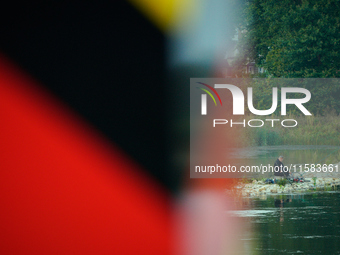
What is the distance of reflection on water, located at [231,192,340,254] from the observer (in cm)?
794

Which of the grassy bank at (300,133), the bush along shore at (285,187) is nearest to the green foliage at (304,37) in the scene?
the grassy bank at (300,133)

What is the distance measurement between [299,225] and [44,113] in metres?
5.92

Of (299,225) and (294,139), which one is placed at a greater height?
(294,139)

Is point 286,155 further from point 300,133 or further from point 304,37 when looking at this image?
point 304,37

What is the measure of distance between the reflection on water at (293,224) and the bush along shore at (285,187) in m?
0.96

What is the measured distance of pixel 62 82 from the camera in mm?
13047

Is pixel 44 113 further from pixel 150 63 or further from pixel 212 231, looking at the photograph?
pixel 212 231

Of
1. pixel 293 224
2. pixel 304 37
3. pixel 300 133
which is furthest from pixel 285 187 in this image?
pixel 304 37

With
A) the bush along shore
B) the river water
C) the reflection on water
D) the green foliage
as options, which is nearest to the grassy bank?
the river water

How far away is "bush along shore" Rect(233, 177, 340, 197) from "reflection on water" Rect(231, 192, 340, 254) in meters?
0.96

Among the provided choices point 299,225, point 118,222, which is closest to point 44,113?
point 118,222

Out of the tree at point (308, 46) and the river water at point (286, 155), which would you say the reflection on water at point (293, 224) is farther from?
the tree at point (308, 46)

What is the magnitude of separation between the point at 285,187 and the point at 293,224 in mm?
5410

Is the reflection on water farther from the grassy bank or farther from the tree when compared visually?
the tree
